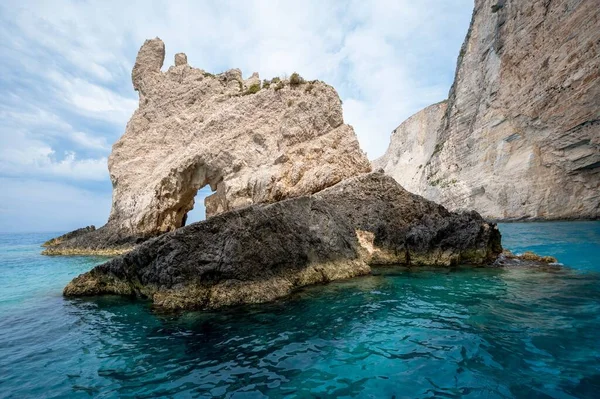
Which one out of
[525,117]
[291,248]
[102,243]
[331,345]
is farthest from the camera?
[525,117]

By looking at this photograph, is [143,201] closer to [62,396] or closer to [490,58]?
[62,396]

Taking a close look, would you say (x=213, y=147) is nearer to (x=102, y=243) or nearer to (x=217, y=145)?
(x=217, y=145)

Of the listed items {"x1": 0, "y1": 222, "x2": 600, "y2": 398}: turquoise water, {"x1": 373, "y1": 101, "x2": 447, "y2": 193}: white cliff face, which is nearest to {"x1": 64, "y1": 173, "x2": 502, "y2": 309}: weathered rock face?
{"x1": 0, "y1": 222, "x2": 600, "y2": 398}: turquoise water

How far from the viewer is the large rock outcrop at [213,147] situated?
21.4m

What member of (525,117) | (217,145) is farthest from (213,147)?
(525,117)

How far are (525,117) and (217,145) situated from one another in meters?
43.1

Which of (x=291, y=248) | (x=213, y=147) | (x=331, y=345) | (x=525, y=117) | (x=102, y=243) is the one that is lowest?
(x=331, y=345)

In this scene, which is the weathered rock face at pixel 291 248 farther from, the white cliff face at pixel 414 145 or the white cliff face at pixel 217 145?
the white cliff face at pixel 414 145

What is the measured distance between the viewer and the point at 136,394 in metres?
5.02

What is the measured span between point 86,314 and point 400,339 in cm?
931

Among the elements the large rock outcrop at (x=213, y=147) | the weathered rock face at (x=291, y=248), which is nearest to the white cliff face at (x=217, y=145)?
the large rock outcrop at (x=213, y=147)

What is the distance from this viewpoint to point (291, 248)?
11.8m

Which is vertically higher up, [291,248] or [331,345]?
[291,248]

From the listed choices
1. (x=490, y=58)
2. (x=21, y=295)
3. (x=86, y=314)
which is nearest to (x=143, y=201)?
(x=21, y=295)
